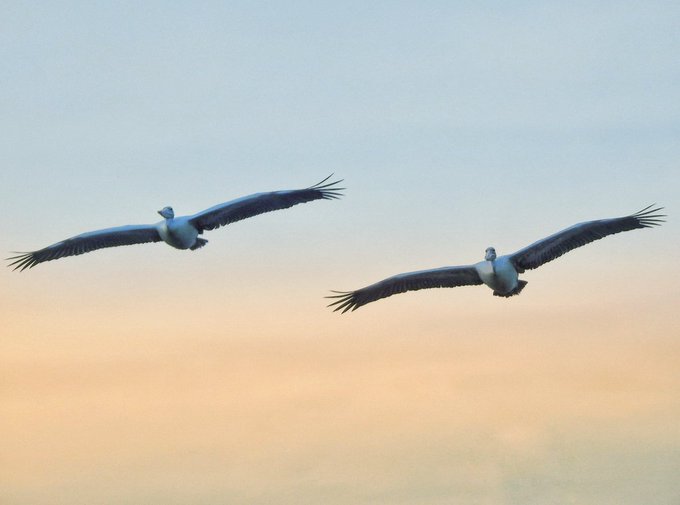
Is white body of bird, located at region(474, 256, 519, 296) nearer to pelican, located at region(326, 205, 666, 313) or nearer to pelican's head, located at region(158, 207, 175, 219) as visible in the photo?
pelican, located at region(326, 205, 666, 313)

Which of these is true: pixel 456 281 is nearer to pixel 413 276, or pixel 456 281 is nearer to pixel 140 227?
pixel 413 276

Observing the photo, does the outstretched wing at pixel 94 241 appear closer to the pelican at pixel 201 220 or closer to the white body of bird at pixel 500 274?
the pelican at pixel 201 220

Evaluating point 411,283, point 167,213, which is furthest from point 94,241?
point 411,283

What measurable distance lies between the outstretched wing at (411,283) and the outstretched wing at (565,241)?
133 centimetres

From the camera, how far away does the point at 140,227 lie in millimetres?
45344

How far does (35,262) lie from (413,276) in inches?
450

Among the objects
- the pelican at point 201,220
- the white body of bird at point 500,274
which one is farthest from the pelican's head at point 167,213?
the white body of bird at point 500,274

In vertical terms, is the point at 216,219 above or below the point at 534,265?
above

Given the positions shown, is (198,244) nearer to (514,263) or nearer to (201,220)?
(201,220)

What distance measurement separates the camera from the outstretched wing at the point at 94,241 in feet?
149

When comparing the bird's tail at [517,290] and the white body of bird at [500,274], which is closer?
the white body of bird at [500,274]

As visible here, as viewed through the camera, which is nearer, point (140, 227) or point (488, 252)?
point (488, 252)

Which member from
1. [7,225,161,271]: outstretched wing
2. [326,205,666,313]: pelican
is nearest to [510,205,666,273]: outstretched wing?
[326,205,666,313]: pelican

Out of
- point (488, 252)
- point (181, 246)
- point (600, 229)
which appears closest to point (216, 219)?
point (181, 246)
